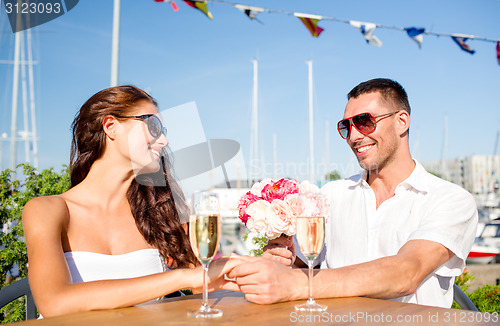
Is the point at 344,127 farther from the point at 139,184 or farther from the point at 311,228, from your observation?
the point at 311,228

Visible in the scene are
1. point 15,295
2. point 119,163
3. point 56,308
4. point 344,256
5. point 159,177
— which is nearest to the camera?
point 56,308

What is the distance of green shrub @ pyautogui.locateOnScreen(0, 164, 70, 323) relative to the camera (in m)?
3.93

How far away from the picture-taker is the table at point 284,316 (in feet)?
4.58

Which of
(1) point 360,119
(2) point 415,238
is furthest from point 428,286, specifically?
(1) point 360,119

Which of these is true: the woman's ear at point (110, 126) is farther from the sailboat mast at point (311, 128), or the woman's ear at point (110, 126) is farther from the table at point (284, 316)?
the sailboat mast at point (311, 128)

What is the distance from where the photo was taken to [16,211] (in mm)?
4109

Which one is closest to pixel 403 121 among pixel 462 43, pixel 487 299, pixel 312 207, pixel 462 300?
pixel 462 300

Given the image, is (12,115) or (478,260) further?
(478,260)

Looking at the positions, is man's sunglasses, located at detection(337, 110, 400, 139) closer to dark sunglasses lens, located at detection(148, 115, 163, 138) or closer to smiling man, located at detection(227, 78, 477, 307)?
smiling man, located at detection(227, 78, 477, 307)

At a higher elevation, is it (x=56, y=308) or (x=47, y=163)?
(x=47, y=163)

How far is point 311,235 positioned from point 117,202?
1709 millimetres

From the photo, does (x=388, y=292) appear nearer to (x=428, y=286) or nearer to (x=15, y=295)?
(x=428, y=286)

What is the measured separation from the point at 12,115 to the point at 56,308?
11.6m

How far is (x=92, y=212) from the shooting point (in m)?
2.63
